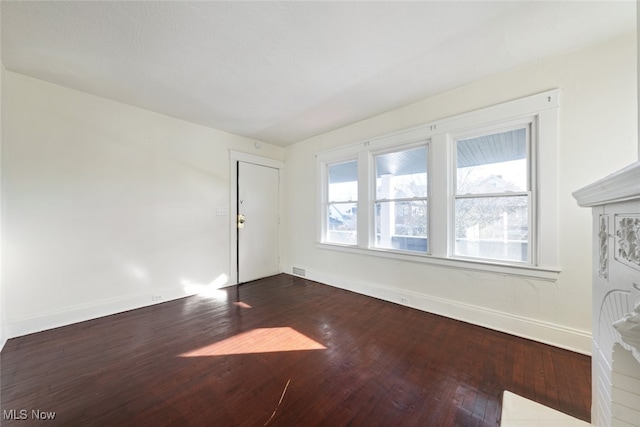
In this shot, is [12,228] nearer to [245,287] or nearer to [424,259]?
[245,287]

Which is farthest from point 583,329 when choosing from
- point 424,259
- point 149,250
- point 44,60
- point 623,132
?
point 44,60

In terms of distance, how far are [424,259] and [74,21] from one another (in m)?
3.90

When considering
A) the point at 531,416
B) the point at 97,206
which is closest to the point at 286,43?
the point at 97,206

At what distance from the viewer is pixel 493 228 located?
2490 mm

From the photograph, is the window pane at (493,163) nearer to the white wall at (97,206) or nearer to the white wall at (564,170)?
the white wall at (564,170)

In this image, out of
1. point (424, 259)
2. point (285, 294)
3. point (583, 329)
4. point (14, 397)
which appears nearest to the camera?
point (14, 397)

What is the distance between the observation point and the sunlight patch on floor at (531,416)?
3.96 feet

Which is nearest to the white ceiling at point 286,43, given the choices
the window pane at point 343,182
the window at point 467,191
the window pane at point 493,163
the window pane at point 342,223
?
the window at point 467,191

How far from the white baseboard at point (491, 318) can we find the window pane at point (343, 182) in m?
1.45

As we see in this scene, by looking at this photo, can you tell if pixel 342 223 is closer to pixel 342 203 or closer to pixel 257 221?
pixel 342 203

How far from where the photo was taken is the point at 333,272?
13.0ft

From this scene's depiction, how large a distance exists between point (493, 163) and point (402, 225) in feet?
4.11

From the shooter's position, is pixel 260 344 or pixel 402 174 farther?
pixel 402 174

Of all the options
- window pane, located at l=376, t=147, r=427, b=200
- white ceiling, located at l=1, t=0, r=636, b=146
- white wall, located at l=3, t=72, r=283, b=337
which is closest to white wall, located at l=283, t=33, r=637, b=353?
white ceiling, located at l=1, t=0, r=636, b=146
